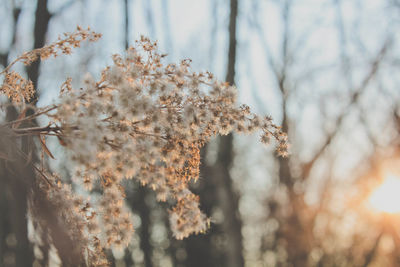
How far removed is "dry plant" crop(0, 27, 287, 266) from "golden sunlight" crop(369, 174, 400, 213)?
5.95 metres

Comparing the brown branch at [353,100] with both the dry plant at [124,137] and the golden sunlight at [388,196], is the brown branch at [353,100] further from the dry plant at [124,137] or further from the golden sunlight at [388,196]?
the dry plant at [124,137]

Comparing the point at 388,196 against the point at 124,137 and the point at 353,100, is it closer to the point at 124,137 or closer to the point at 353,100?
the point at 353,100

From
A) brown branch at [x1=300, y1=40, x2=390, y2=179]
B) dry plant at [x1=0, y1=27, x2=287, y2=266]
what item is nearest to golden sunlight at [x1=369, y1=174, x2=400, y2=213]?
brown branch at [x1=300, y1=40, x2=390, y2=179]

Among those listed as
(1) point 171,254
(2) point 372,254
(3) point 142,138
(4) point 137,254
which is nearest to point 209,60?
(3) point 142,138

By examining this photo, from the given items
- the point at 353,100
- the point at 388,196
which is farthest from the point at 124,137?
the point at 388,196

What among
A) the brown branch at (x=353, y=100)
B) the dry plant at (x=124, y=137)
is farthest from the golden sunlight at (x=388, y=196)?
the dry plant at (x=124, y=137)

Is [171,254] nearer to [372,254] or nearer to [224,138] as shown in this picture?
[372,254]

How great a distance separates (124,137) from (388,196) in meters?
6.61

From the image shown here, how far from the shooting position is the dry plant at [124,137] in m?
0.89

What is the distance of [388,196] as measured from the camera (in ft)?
20.7

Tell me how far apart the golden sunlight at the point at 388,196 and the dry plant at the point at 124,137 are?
19.5 ft

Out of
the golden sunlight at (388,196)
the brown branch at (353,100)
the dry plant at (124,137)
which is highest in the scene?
the brown branch at (353,100)

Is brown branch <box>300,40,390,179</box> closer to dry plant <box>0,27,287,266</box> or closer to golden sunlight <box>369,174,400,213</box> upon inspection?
golden sunlight <box>369,174,400,213</box>

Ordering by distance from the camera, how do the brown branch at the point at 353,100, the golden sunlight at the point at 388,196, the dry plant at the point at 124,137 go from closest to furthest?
the dry plant at the point at 124,137
the brown branch at the point at 353,100
the golden sunlight at the point at 388,196
